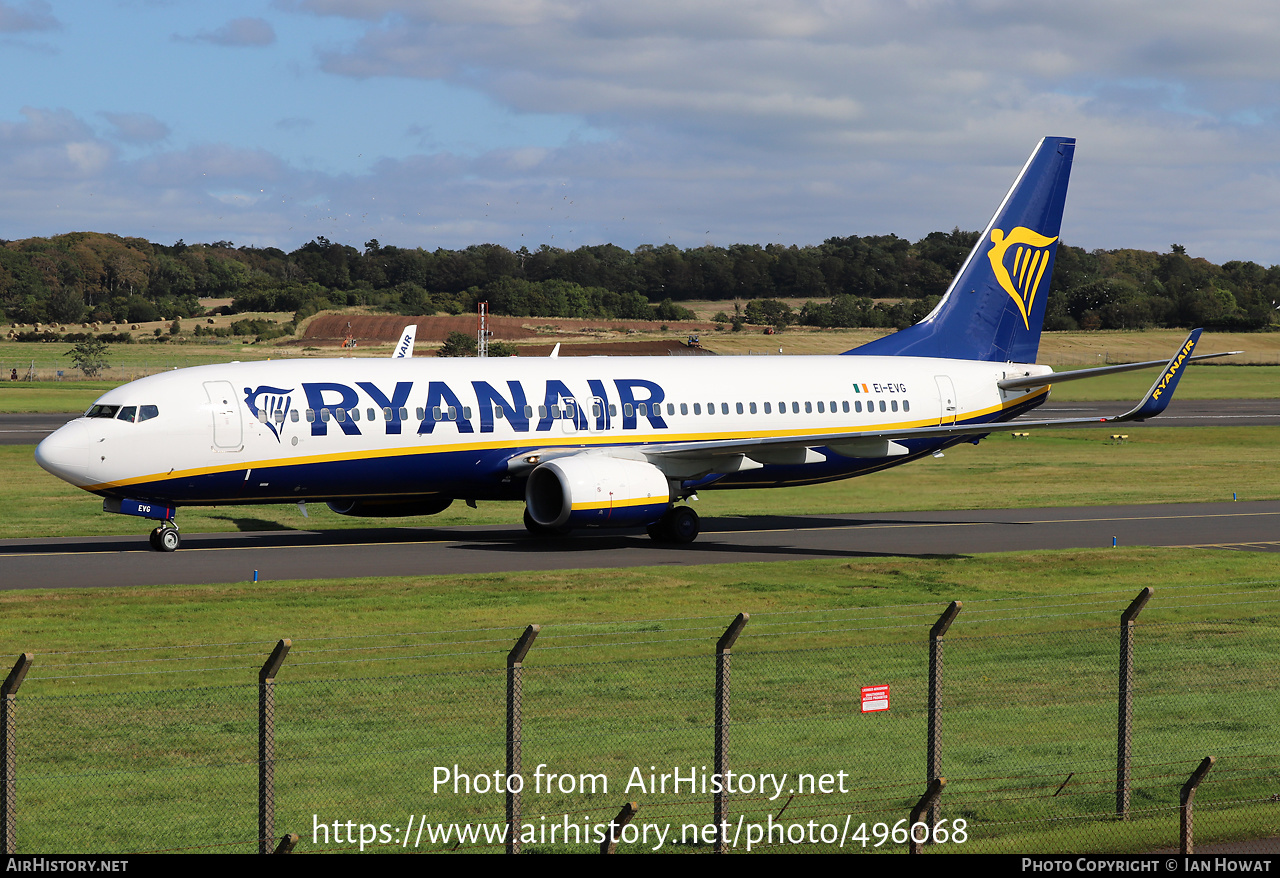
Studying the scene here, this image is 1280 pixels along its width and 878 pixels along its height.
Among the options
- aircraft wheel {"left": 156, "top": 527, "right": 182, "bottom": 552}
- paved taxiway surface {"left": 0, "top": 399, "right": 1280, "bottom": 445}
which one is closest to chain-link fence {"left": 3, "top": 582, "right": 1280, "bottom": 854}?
aircraft wheel {"left": 156, "top": 527, "right": 182, "bottom": 552}

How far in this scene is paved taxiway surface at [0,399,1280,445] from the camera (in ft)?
214

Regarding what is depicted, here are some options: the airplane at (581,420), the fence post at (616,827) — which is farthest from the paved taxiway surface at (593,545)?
the fence post at (616,827)

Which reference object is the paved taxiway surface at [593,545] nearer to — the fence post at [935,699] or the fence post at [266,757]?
the fence post at [266,757]

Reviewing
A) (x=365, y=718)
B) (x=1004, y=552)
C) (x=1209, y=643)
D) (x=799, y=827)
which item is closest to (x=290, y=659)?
(x=365, y=718)

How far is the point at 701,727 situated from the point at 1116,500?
3157 centimetres

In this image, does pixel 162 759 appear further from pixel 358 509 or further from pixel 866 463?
pixel 866 463

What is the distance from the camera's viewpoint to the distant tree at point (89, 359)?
105 m

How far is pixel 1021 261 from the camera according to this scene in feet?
139

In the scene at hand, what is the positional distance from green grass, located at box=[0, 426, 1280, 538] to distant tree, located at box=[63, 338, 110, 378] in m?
51.5

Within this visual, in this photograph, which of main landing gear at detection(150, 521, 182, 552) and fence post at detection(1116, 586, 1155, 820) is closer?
fence post at detection(1116, 586, 1155, 820)

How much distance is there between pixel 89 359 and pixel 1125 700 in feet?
357

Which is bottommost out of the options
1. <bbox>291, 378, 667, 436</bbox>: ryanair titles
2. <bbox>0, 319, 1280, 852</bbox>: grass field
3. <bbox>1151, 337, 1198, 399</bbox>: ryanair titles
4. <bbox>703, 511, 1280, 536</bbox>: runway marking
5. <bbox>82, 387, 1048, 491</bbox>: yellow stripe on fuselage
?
→ <bbox>703, 511, 1280, 536</bbox>: runway marking

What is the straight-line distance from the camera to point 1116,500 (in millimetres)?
44875

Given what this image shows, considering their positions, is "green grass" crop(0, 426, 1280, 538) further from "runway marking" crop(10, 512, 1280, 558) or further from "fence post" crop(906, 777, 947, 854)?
"fence post" crop(906, 777, 947, 854)
